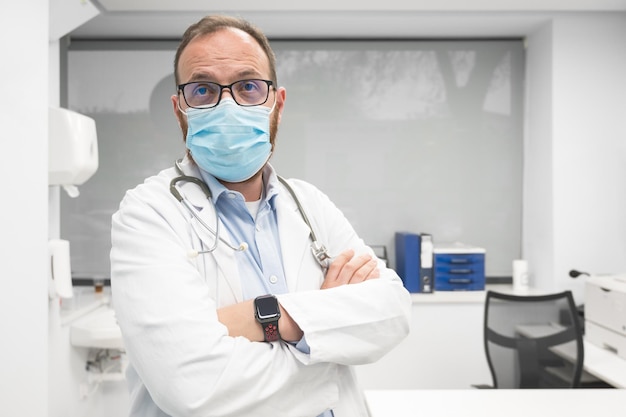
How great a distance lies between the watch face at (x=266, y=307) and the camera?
0.98m

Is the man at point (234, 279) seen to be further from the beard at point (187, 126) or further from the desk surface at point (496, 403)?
the desk surface at point (496, 403)

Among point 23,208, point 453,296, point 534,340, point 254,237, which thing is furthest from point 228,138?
point 453,296

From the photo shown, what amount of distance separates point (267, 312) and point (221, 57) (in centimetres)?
55

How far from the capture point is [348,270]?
113 centimetres

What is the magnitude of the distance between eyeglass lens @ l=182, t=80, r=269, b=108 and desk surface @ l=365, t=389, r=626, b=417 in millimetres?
1171

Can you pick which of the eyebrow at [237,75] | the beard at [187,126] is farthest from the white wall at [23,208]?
the eyebrow at [237,75]

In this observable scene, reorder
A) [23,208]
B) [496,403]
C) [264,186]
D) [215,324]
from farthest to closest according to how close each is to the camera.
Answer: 1. [23,208]
2. [496,403]
3. [264,186]
4. [215,324]

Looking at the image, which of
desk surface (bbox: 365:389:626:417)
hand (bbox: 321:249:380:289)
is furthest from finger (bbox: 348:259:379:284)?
desk surface (bbox: 365:389:626:417)

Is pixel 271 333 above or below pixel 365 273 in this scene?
below

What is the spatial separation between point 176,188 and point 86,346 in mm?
2114

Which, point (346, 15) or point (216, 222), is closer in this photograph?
point (216, 222)

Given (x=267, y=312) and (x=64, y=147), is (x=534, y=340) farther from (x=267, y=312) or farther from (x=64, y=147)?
(x=64, y=147)

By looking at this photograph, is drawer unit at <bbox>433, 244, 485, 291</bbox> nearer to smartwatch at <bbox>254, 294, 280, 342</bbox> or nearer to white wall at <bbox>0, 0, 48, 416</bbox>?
white wall at <bbox>0, 0, 48, 416</bbox>

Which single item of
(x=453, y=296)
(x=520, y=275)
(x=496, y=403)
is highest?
(x=520, y=275)
